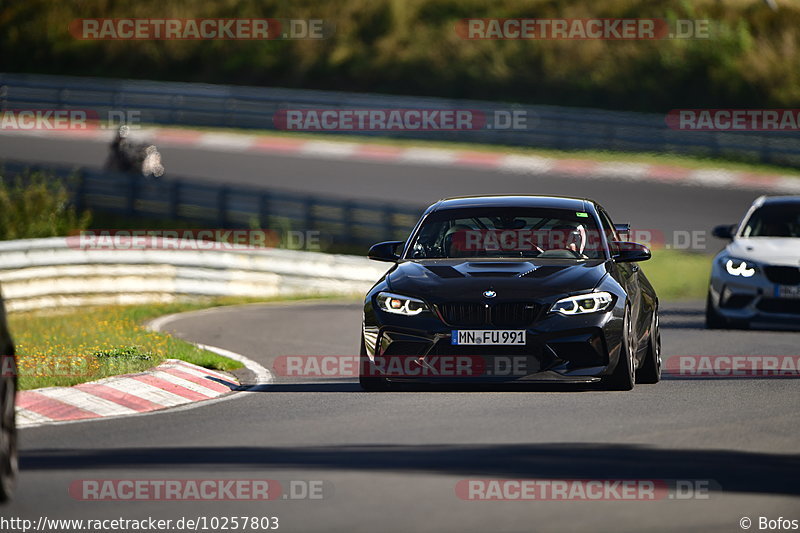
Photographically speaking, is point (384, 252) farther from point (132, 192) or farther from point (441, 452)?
point (132, 192)

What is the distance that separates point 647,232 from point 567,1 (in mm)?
21674

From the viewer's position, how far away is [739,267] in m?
17.1

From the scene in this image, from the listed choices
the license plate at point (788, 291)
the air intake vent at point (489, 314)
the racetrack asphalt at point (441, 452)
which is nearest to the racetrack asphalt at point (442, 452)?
the racetrack asphalt at point (441, 452)

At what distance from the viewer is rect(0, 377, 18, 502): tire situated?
732 centimetres

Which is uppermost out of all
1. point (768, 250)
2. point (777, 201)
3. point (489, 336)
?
point (777, 201)

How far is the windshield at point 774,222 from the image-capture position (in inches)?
697

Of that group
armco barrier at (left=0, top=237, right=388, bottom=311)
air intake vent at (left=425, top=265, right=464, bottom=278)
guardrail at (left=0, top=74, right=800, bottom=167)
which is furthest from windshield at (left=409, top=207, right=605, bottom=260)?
guardrail at (left=0, top=74, right=800, bottom=167)

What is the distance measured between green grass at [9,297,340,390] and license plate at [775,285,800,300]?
20.7 ft

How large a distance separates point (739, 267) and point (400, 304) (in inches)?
275

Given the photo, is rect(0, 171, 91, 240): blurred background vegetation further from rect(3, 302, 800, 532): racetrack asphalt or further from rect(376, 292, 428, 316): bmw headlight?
rect(376, 292, 428, 316): bmw headlight

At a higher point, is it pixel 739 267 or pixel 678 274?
pixel 739 267

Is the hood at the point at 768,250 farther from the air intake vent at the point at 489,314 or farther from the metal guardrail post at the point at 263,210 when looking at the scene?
the metal guardrail post at the point at 263,210

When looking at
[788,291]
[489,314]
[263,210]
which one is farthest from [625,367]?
[263,210]

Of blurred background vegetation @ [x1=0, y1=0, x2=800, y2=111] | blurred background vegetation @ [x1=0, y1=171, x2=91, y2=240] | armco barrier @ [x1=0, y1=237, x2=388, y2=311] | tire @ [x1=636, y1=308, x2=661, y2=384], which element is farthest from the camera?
blurred background vegetation @ [x1=0, y1=0, x2=800, y2=111]
